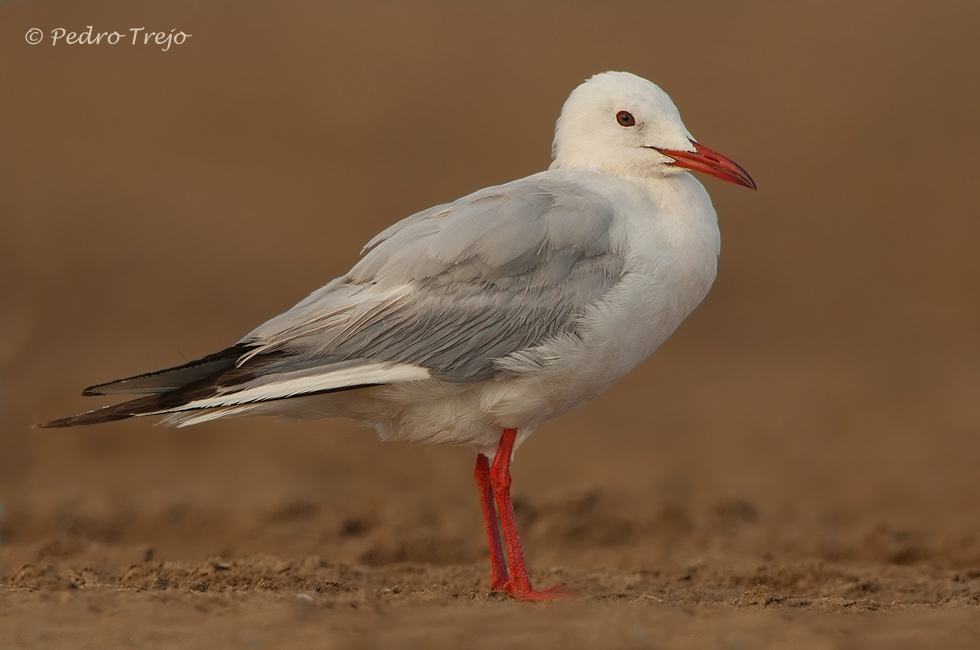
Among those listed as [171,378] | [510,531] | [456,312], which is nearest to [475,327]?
[456,312]

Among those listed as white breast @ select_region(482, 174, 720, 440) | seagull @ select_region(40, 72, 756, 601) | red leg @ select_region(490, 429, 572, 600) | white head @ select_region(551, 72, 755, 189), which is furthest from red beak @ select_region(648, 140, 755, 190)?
red leg @ select_region(490, 429, 572, 600)

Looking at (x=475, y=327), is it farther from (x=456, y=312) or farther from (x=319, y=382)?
(x=319, y=382)

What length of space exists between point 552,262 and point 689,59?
42.4ft

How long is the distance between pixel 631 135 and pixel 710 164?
1.43ft

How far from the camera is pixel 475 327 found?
5.70 meters

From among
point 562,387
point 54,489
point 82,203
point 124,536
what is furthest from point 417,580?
point 82,203

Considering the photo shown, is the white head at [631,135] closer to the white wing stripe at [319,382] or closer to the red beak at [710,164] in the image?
the red beak at [710,164]

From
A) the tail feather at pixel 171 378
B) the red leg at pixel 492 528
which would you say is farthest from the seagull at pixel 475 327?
the red leg at pixel 492 528

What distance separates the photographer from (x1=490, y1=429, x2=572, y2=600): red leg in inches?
234

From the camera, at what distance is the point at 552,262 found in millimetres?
5734

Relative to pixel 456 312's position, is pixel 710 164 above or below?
above

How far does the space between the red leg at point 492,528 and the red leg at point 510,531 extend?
164mm

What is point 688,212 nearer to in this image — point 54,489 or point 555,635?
point 555,635

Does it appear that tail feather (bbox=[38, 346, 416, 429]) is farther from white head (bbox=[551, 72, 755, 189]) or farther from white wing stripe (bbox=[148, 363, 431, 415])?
white head (bbox=[551, 72, 755, 189])
